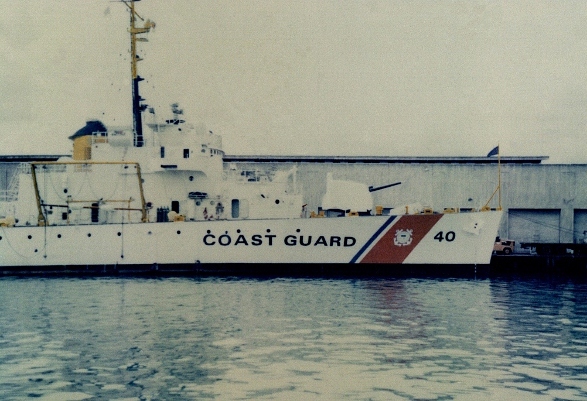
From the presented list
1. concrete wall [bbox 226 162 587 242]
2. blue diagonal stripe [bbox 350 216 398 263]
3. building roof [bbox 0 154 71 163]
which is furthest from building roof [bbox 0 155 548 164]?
blue diagonal stripe [bbox 350 216 398 263]

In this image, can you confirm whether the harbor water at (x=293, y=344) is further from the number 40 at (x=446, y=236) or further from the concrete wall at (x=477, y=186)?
the concrete wall at (x=477, y=186)

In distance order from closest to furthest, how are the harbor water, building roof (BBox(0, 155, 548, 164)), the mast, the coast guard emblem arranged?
the harbor water
the coast guard emblem
the mast
building roof (BBox(0, 155, 548, 164))

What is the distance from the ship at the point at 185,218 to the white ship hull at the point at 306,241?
0.04 m

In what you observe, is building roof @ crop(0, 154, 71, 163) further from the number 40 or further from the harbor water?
the number 40

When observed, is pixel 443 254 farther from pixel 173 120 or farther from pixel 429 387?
pixel 429 387

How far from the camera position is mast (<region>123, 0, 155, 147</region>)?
110 feet

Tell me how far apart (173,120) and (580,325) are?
2244cm

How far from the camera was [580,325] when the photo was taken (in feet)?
53.7

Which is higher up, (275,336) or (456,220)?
(456,220)

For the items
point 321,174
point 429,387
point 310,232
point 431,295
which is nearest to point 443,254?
point 310,232

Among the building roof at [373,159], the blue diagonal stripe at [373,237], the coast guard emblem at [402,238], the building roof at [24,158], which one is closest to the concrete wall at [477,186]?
the building roof at [373,159]

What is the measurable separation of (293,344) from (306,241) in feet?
52.4

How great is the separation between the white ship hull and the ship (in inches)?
1.7

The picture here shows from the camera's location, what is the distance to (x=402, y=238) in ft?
97.1
